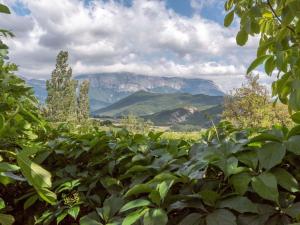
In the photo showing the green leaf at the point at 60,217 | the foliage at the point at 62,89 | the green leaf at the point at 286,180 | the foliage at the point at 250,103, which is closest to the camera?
the green leaf at the point at 286,180

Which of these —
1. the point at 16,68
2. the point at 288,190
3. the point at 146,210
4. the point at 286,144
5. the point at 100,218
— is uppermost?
the point at 16,68

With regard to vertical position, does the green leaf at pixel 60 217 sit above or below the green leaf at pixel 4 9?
below

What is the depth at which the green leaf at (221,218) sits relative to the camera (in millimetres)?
1572

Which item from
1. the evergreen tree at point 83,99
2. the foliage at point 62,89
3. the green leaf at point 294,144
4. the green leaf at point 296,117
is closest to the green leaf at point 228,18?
the green leaf at point 296,117

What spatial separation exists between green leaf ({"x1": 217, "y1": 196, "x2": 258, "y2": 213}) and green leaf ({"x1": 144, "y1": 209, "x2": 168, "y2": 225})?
0.25 meters

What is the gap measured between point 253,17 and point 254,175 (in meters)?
1.05

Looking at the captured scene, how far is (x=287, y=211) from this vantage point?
5.10ft

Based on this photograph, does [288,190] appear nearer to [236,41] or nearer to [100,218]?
[100,218]

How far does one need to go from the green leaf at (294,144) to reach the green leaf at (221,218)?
0.40 meters

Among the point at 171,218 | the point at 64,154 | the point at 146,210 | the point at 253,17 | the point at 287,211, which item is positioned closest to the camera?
the point at 287,211

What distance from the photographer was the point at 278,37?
86.0 inches

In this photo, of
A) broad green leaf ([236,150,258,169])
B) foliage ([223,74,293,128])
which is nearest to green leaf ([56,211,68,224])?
broad green leaf ([236,150,258,169])

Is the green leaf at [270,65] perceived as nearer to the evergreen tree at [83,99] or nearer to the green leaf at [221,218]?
the green leaf at [221,218]

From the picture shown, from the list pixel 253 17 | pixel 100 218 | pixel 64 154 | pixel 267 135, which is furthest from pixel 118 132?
pixel 267 135
